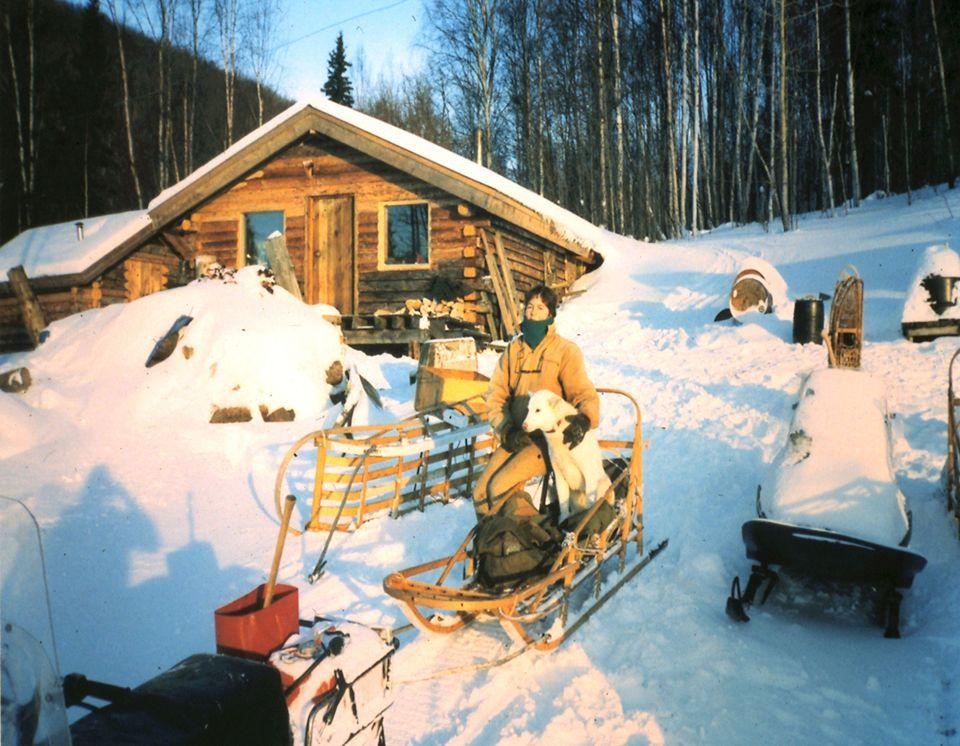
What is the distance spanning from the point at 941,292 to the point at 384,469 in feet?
24.1

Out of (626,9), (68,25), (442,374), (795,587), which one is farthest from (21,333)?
(68,25)

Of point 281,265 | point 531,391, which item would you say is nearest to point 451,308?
point 281,265

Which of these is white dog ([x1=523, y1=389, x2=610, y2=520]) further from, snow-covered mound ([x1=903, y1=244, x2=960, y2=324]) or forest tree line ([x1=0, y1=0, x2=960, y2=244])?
forest tree line ([x1=0, y1=0, x2=960, y2=244])

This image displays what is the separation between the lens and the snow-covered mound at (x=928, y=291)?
8328 millimetres

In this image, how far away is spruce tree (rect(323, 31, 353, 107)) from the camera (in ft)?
127

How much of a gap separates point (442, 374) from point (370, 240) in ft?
22.8

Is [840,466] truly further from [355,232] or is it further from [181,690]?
[355,232]

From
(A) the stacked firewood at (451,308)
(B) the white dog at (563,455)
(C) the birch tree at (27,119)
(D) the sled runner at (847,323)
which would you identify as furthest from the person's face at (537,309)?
(C) the birch tree at (27,119)

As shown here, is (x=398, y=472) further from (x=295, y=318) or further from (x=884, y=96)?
(x=884, y=96)

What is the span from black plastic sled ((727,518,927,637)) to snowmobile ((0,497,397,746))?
97.2 inches

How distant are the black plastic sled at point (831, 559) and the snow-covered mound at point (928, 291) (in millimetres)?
5860

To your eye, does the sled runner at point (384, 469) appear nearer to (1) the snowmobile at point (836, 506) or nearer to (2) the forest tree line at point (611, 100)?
(1) the snowmobile at point (836, 506)

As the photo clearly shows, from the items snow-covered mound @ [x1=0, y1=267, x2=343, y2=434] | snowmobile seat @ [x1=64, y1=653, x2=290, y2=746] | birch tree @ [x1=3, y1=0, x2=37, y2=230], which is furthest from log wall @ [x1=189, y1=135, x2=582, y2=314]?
birch tree @ [x1=3, y1=0, x2=37, y2=230]

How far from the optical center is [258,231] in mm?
14688
